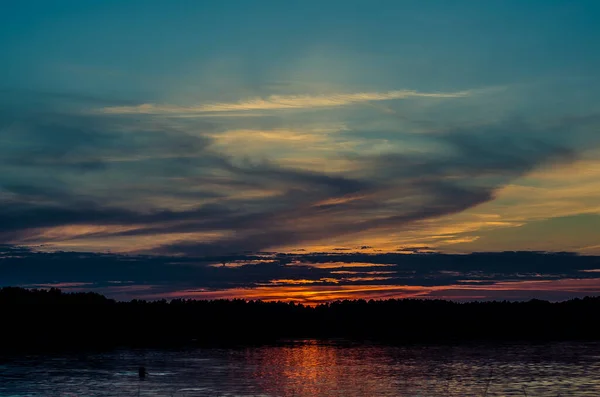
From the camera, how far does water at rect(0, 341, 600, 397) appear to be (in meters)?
65.6

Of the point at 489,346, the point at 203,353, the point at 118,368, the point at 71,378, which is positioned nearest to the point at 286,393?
the point at 71,378

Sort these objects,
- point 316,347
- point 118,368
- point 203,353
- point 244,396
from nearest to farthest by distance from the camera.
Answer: point 244,396
point 118,368
point 203,353
point 316,347

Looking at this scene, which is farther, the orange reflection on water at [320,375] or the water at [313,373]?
the orange reflection on water at [320,375]

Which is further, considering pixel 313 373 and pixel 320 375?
pixel 313 373

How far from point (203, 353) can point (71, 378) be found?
42345 mm

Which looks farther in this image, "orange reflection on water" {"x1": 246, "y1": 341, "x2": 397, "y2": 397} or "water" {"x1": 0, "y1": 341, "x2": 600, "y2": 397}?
"orange reflection on water" {"x1": 246, "y1": 341, "x2": 397, "y2": 397}

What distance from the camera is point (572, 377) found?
246 ft

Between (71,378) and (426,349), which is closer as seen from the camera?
(71,378)

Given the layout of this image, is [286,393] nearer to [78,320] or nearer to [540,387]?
[540,387]

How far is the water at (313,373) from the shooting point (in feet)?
215

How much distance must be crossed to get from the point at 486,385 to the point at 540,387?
482 cm

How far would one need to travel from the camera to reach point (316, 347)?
131 meters

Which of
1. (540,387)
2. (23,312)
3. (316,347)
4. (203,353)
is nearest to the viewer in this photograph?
(540,387)

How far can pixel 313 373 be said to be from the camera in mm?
83438
